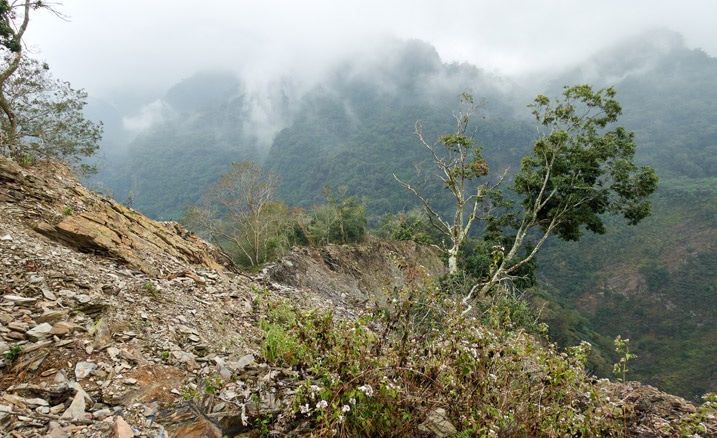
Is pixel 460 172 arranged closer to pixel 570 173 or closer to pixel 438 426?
pixel 570 173

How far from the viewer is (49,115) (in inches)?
632

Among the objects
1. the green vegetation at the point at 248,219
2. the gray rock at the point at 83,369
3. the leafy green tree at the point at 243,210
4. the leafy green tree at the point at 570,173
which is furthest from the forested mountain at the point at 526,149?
the gray rock at the point at 83,369

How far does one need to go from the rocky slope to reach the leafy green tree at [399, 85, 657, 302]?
928cm

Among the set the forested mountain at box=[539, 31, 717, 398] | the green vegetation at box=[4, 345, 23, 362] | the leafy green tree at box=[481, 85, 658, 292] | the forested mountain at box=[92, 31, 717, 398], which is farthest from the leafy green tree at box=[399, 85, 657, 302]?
the forested mountain at box=[539, 31, 717, 398]

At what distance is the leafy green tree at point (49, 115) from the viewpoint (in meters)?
15.0

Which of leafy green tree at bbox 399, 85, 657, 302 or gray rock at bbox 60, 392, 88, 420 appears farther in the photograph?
leafy green tree at bbox 399, 85, 657, 302

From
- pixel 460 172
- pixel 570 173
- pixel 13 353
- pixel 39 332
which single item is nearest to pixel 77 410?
pixel 13 353

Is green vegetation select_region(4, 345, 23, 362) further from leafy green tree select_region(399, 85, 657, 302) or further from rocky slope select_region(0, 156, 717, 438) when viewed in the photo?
leafy green tree select_region(399, 85, 657, 302)

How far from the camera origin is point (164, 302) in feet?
20.2

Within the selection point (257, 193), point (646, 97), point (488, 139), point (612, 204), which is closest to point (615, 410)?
point (612, 204)

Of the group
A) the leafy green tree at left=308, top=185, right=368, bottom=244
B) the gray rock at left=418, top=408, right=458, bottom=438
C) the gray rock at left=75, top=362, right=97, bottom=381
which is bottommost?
the gray rock at left=75, top=362, right=97, bottom=381

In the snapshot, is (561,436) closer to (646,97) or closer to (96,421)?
(96,421)

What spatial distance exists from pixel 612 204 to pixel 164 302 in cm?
1550

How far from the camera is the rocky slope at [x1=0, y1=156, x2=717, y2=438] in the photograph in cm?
329
